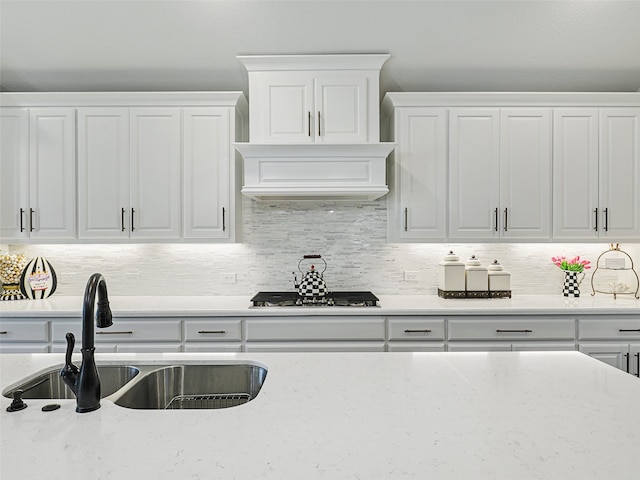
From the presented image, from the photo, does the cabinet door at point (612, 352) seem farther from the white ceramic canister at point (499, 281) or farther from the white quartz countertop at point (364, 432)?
the white quartz countertop at point (364, 432)

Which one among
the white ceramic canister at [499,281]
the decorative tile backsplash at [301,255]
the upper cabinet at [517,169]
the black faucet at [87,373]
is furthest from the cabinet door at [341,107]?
the black faucet at [87,373]

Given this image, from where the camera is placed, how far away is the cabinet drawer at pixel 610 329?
9.38ft

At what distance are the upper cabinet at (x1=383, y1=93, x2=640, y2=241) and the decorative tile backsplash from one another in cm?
35

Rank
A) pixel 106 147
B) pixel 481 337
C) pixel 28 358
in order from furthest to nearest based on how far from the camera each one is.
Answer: pixel 106 147, pixel 481 337, pixel 28 358

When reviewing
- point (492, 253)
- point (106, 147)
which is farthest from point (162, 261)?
point (492, 253)

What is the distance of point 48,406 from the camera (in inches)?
44.1

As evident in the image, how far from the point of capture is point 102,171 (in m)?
3.15

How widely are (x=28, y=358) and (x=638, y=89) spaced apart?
4.47 metres

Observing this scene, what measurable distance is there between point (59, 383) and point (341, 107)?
2416mm

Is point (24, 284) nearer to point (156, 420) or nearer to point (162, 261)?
point (162, 261)

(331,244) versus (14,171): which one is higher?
(14,171)

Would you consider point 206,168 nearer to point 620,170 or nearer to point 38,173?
point 38,173

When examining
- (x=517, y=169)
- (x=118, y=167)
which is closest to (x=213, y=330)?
(x=118, y=167)

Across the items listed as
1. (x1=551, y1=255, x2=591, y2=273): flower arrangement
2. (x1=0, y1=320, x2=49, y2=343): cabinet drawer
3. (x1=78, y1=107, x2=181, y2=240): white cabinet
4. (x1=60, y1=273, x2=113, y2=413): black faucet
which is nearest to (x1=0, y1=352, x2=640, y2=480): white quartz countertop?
(x1=60, y1=273, x2=113, y2=413): black faucet
